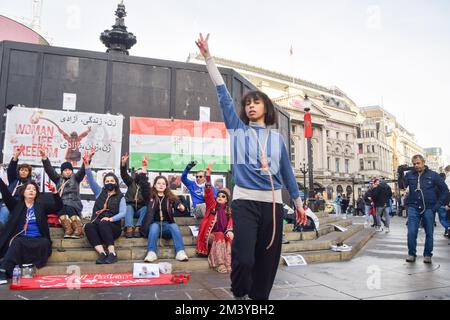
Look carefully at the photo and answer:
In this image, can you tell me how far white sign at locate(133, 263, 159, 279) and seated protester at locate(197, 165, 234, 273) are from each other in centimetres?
91

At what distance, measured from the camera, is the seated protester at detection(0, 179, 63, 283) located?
171 inches

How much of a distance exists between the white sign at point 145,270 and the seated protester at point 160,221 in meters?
0.47

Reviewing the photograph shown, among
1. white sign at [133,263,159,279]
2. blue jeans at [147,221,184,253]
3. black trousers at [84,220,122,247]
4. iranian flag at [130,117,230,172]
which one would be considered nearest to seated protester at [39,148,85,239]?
Result: black trousers at [84,220,122,247]

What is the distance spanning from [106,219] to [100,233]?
0.75 feet

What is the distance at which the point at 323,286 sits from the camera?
399 cm

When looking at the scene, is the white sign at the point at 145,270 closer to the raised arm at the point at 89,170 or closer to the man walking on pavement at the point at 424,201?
the raised arm at the point at 89,170

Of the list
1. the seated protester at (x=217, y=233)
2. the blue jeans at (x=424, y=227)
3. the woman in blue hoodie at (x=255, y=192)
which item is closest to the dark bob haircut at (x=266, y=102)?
the woman in blue hoodie at (x=255, y=192)

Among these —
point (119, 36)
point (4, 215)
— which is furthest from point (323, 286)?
point (119, 36)

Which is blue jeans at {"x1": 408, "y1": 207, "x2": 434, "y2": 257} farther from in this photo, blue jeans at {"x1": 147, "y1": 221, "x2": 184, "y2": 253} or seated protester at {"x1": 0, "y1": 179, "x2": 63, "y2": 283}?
seated protester at {"x1": 0, "y1": 179, "x2": 63, "y2": 283}

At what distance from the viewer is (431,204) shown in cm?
573

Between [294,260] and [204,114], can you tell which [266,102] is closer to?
[294,260]

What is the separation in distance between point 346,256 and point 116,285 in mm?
4127
